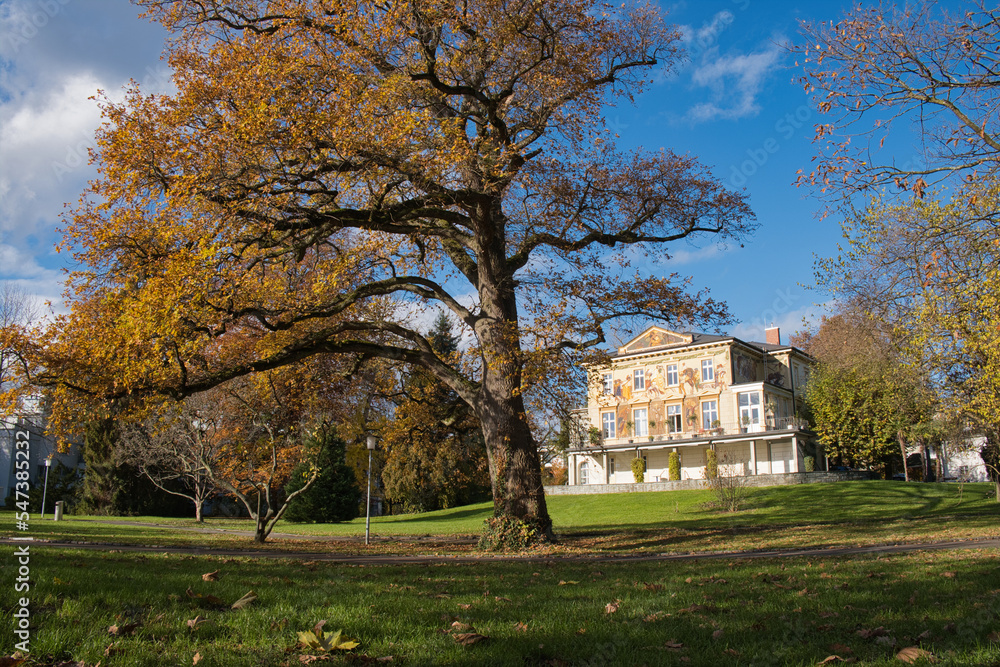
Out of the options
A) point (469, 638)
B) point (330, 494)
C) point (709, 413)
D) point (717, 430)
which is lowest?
point (330, 494)

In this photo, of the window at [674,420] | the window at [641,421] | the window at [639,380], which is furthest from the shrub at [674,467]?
the window at [639,380]

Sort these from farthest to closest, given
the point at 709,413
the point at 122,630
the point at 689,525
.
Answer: the point at 709,413, the point at 689,525, the point at 122,630

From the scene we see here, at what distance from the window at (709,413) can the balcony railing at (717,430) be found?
0.27m

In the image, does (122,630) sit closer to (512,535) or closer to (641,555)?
(641,555)

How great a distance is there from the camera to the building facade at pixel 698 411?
43.3 m

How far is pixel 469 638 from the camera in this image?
4.01 m

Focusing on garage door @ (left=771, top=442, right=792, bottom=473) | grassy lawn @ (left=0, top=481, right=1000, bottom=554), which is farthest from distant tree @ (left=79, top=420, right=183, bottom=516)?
garage door @ (left=771, top=442, right=792, bottom=473)

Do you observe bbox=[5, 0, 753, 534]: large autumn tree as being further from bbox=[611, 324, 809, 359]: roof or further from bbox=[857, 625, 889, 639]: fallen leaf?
bbox=[611, 324, 809, 359]: roof

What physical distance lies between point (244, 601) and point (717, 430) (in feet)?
139

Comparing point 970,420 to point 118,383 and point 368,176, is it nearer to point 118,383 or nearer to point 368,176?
point 368,176

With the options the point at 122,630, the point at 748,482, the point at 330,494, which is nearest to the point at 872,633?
the point at 122,630

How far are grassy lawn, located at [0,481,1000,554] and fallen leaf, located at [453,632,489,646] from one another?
9632mm

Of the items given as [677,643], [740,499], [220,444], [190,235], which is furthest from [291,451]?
[677,643]

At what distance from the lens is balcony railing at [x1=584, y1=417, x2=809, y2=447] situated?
140 feet
